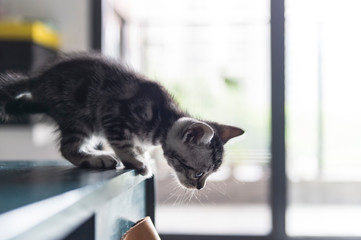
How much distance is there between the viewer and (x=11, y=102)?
1308mm

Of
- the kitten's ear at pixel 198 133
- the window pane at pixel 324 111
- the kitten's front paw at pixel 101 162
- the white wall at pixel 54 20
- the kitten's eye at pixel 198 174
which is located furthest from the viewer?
the window pane at pixel 324 111

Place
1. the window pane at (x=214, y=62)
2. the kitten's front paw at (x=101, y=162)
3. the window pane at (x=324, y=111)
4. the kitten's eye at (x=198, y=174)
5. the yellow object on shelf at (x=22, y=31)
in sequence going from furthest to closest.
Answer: the window pane at (x=214, y=62)
the window pane at (x=324, y=111)
the yellow object on shelf at (x=22, y=31)
the kitten's eye at (x=198, y=174)
the kitten's front paw at (x=101, y=162)

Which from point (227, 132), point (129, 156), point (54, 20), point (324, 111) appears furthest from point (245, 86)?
point (129, 156)

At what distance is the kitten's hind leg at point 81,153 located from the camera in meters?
1.14

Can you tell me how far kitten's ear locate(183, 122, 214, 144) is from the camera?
123 cm

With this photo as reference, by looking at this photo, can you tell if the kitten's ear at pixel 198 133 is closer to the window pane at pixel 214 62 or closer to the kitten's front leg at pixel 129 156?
the kitten's front leg at pixel 129 156

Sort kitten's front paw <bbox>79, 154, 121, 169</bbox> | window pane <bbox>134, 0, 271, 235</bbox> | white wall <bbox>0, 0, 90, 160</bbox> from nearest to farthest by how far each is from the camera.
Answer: kitten's front paw <bbox>79, 154, 121, 169</bbox>, white wall <bbox>0, 0, 90, 160</bbox>, window pane <bbox>134, 0, 271, 235</bbox>

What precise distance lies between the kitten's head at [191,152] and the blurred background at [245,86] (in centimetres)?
148

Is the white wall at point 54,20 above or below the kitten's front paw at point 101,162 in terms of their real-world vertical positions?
above

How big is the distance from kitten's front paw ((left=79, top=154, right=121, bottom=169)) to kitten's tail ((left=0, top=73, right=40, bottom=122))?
0.96 feet

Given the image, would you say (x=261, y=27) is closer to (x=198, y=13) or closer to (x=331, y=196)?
(x=198, y=13)

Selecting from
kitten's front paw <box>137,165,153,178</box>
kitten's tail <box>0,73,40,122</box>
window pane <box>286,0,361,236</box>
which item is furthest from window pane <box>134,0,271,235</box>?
kitten's front paw <box>137,165,153,178</box>

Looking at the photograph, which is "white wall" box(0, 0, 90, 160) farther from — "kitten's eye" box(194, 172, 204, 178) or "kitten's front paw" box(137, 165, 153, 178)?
"kitten's front paw" box(137, 165, 153, 178)

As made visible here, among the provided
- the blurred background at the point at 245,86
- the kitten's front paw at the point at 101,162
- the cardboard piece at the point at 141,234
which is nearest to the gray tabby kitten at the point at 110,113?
the kitten's front paw at the point at 101,162
